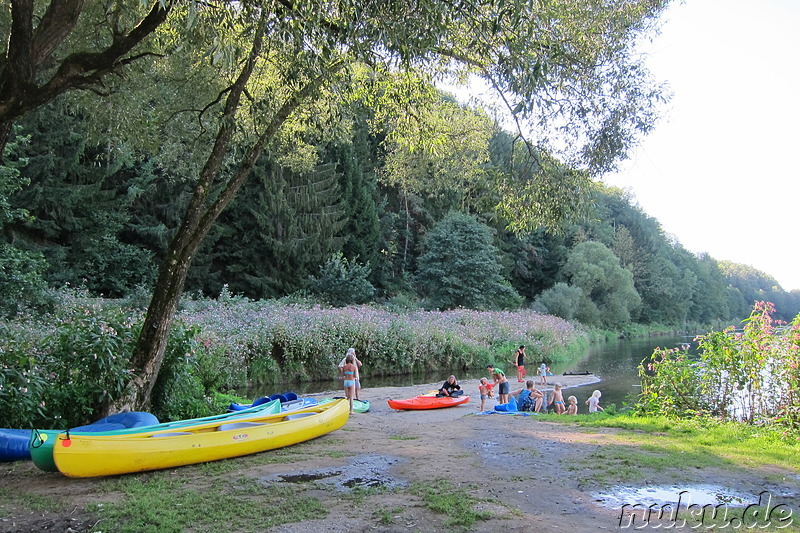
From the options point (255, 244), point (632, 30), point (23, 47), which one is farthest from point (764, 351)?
point (255, 244)

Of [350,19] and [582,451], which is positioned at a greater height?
[350,19]

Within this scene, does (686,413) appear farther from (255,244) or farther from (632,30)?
(255,244)

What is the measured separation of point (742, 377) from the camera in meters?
9.03

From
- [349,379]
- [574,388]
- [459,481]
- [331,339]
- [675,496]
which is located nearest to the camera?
[675,496]

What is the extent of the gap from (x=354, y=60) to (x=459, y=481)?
600cm

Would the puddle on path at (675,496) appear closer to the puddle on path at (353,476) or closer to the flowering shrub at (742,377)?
the puddle on path at (353,476)

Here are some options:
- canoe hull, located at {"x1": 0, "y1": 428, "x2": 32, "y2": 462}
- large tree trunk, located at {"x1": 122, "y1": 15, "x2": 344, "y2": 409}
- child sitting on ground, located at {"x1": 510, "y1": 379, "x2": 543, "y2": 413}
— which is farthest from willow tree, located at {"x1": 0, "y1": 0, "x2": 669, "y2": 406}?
child sitting on ground, located at {"x1": 510, "y1": 379, "x2": 543, "y2": 413}

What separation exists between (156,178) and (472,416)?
23647mm

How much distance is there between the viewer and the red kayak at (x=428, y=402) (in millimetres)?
12852

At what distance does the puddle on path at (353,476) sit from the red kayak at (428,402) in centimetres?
608

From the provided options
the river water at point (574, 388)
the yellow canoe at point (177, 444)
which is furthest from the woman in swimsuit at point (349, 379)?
the river water at point (574, 388)

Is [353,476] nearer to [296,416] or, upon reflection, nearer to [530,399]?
[296,416]

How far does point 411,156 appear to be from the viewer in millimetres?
13906

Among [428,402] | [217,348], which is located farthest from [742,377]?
[217,348]
